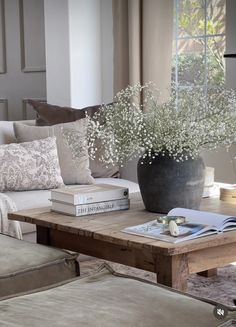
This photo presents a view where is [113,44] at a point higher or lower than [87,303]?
higher

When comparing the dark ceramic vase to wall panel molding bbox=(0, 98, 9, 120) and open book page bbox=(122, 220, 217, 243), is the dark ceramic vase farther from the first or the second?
wall panel molding bbox=(0, 98, 9, 120)

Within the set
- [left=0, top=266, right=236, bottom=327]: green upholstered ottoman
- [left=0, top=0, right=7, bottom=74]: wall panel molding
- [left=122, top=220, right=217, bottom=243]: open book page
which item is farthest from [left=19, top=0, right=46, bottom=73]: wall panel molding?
[left=0, top=266, right=236, bottom=327]: green upholstered ottoman

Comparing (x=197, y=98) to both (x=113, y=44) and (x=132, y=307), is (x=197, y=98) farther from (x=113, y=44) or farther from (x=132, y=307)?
(x=113, y=44)

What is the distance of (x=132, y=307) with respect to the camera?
1.74 meters

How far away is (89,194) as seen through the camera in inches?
105

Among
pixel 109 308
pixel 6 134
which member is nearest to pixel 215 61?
pixel 6 134

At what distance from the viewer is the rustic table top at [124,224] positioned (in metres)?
2.19

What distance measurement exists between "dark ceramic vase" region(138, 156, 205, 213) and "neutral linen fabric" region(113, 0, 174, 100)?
79.2 inches

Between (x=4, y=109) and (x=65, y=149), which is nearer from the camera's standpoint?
(x=65, y=149)

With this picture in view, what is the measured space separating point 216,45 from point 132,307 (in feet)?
10.1

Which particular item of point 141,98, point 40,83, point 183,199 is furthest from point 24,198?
point 40,83

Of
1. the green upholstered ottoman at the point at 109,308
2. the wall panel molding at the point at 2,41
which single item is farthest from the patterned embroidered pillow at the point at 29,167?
the wall panel molding at the point at 2,41

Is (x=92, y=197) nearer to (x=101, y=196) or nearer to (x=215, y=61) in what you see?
→ (x=101, y=196)

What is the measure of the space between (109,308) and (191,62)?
10.6ft
